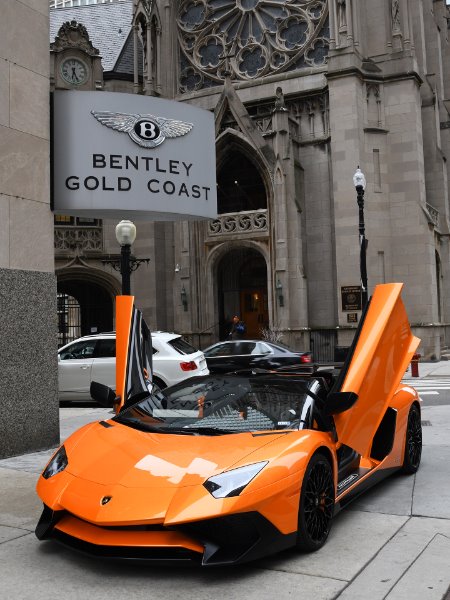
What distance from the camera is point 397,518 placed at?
212 inches

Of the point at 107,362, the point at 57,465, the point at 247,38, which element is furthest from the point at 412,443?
the point at 247,38

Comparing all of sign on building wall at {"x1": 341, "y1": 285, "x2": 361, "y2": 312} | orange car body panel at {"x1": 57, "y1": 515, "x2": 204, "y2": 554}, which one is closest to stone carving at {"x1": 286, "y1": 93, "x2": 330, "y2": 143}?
sign on building wall at {"x1": 341, "y1": 285, "x2": 361, "y2": 312}

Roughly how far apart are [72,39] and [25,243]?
88.6ft

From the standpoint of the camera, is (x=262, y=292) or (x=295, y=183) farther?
(x=262, y=292)

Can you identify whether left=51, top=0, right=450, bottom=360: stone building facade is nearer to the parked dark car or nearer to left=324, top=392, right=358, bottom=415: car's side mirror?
the parked dark car

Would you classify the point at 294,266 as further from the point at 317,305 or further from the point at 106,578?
the point at 106,578

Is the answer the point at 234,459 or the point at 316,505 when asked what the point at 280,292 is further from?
the point at 234,459

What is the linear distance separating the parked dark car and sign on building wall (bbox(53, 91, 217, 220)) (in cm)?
706

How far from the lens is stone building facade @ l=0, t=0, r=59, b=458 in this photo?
8211 millimetres

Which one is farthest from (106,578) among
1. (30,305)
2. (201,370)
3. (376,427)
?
(201,370)

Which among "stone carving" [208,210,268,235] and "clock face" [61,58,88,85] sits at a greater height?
"clock face" [61,58,88,85]

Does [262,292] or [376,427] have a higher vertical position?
[262,292]

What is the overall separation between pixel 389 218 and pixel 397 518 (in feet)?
75.2

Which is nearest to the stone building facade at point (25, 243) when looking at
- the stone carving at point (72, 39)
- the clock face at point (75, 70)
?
the clock face at point (75, 70)
